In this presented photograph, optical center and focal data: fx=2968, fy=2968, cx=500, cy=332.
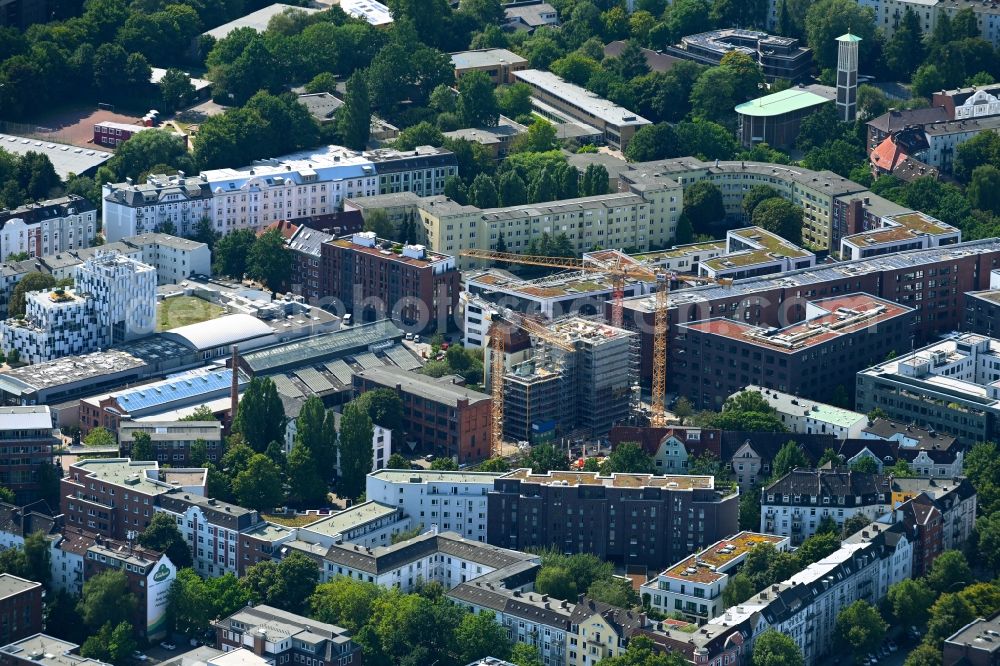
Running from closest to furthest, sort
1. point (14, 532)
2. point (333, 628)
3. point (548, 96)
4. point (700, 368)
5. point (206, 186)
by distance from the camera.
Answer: point (333, 628) → point (14, 532) → point (700, 368) → point (206, 186) → point (548, 96)

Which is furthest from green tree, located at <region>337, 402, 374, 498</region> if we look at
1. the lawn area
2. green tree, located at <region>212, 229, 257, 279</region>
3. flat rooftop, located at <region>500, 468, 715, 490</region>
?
green tree, located at <region>212, 229, 257, 279</region>

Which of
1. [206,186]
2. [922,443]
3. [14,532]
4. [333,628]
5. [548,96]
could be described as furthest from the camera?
[548,96]

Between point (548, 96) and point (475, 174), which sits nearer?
point (475, 174)

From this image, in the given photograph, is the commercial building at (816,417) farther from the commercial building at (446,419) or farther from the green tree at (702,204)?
the green tree at (702,204)

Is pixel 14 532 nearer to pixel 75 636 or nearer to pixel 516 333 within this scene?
pixel 75 636

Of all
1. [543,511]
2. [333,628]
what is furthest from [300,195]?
[333,628]

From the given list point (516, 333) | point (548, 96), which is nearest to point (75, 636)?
point (516, 333)

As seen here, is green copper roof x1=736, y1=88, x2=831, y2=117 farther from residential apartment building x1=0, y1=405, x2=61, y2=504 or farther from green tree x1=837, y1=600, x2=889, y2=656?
green tree x1=837, y1=600, x2=889, y2=656
